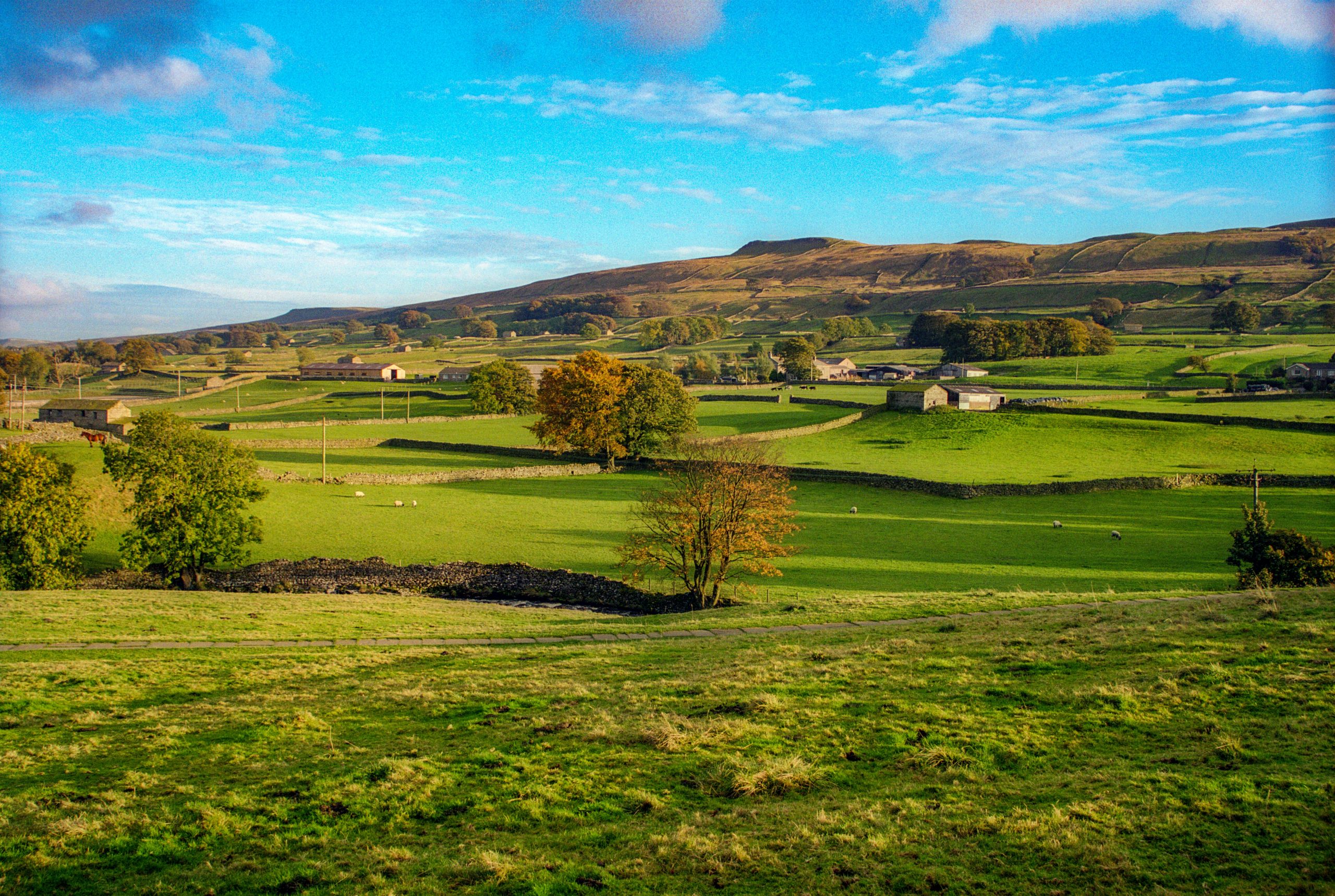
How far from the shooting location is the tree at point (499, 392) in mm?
100562

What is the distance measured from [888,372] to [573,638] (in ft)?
388

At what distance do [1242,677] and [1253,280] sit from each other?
23374 cm

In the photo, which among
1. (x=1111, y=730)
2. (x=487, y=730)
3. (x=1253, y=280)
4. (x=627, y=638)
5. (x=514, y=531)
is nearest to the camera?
(x=1111, y=730)

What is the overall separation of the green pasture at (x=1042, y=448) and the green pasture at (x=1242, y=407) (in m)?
5.50

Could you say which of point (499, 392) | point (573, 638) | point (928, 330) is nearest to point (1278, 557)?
point (573, 638)

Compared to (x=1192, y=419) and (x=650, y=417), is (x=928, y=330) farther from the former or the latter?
(x=650, y=417)

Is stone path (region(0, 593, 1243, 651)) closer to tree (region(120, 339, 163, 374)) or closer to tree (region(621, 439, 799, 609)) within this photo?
tree (region(621, 439, 799, 609))

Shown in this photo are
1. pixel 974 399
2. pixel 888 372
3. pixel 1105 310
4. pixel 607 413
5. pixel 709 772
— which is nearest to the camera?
pixel 709 772

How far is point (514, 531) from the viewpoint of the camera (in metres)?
42.5

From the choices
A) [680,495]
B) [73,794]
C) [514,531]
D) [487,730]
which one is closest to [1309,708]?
[487,730]

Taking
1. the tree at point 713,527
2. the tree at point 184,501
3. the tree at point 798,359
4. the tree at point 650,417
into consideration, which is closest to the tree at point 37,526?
the tree at point 184,501

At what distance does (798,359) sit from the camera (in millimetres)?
131625

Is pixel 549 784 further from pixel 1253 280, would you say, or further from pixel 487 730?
pixel 1253 280

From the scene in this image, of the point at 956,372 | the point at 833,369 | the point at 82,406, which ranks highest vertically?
the point at 833,369
